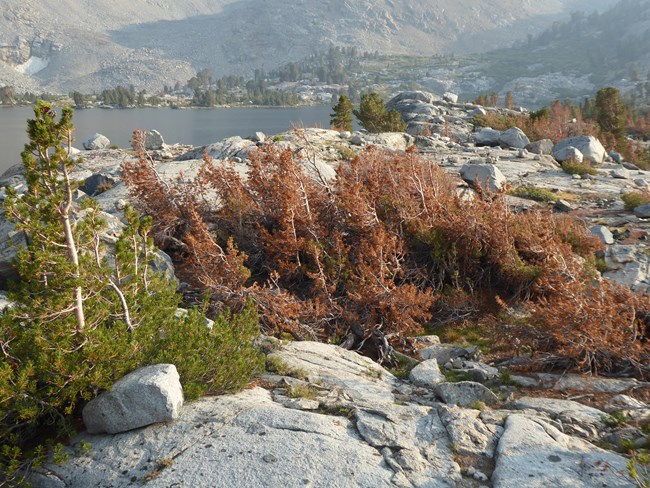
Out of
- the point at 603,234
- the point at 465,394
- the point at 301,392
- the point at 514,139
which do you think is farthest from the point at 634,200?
the point at 514,139

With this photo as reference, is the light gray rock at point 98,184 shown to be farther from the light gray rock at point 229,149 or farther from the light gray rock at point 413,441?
the light gray rock at point 413,441

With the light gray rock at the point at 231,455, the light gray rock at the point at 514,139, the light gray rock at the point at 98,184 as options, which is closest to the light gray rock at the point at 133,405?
the light gray rock at the point at 231,455

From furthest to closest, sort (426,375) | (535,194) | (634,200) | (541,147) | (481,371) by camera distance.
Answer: (541,147) < (535,194) < (634,200) < (481,371) < (426,375)

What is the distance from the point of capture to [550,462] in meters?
5.48

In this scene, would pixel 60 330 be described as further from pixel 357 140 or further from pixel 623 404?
pixel 357 140

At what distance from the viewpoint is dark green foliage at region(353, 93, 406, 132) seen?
3938 cm

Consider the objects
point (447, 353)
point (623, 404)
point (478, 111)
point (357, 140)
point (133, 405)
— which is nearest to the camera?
point (133, 405)

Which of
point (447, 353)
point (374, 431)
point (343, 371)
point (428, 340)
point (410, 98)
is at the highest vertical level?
point (410, 98)

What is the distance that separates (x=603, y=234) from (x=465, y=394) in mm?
9359

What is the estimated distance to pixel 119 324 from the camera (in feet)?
19.5

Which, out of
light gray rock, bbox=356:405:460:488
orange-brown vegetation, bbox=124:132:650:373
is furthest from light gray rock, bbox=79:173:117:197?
light gray rock, bbox=356:405:460:488

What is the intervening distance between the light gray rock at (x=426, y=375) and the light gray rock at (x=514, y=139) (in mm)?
28424

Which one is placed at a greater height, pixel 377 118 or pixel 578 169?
pixel 377 118

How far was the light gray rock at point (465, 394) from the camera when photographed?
7254mm
